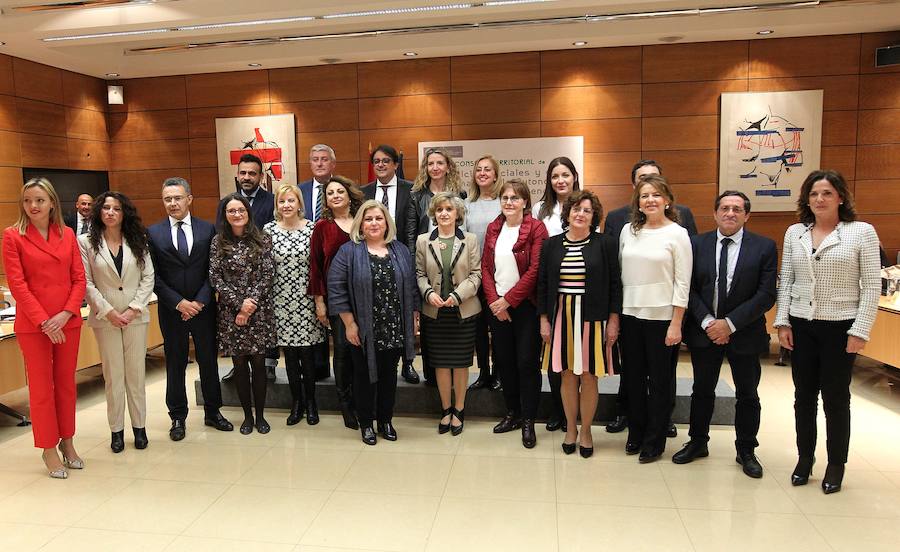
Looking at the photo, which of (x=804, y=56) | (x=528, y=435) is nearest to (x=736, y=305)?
(x=528, y=435)

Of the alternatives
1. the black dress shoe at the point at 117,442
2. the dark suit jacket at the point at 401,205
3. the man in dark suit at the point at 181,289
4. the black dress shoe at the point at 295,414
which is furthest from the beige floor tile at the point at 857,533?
the black dress shoe at the point at 117,442

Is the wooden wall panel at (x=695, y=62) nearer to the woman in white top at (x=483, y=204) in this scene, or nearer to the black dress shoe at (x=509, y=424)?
the woman in white top at (x=483, y=204)

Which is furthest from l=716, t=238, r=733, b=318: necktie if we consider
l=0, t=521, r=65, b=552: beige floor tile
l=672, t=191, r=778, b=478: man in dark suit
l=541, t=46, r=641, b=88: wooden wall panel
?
l=541, t=46, r=641, b=88: wooden wall panel

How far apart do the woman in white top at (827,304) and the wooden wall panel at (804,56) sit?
444 cm

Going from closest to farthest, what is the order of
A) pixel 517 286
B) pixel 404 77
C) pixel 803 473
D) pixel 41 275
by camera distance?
pixel 803 473, pixel 41 275, pixel 517 286, pixel 404 77

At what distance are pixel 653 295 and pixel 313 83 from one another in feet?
19.2

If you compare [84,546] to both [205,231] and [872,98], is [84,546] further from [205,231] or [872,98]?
[872,98]

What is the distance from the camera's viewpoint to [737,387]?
361 centimetres

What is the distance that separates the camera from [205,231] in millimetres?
4320

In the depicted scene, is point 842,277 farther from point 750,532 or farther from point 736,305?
point 750,532

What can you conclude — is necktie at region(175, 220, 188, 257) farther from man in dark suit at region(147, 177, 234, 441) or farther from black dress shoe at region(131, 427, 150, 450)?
black dress shoe at region(131, 427, 150, 450)

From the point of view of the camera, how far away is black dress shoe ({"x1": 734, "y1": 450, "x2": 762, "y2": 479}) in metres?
3.56

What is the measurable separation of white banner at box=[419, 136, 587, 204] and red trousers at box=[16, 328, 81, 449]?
480 cm

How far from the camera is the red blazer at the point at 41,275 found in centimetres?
351
